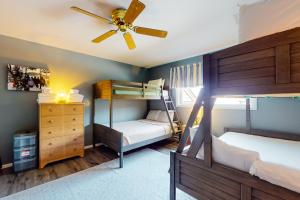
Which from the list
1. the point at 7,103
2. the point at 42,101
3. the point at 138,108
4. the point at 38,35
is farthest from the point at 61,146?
the point at 138,108

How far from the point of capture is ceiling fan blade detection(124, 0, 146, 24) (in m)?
1.50

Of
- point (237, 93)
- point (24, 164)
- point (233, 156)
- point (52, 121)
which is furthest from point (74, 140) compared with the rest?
point (237, 93)

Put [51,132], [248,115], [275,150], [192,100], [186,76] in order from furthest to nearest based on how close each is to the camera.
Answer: [192,100] < [186,76] < [248,115] < [51,132] < [275,150]

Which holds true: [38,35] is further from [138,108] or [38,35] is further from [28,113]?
[138,108]

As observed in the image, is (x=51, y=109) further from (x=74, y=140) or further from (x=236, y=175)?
(x=236, y=175)

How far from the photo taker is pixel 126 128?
3371 mm

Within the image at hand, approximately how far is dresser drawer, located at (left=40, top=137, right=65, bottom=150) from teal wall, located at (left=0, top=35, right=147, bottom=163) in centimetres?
60

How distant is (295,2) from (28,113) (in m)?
4.02

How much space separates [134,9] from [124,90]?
191 centimetres

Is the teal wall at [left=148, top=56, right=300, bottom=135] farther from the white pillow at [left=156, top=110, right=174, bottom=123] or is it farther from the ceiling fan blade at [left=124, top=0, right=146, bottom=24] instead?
the ceiling fan blade at [left=124, top=0, right=146, bottom=24]

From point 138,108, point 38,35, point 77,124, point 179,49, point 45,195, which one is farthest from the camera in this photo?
point 138,108

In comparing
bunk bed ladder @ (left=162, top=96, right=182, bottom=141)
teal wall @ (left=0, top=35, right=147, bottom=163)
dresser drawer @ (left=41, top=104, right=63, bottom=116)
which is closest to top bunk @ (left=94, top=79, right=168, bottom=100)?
bunk bed ladder @ (left=162, top=96, right=182, bottom=141)

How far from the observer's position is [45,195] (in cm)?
189

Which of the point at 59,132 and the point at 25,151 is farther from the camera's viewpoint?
the point at 59,132
